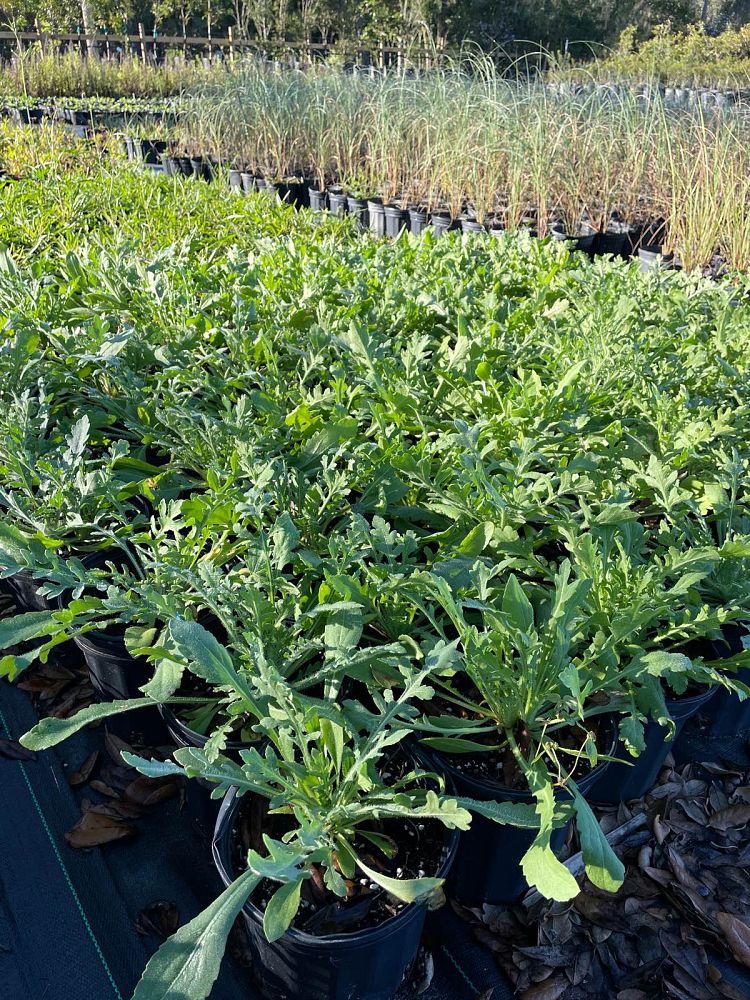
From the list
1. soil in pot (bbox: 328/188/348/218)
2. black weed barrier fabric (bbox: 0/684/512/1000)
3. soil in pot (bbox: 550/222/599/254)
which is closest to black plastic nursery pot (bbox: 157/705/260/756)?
black weed barrier fabric (bbox: 0/684/512/1000)

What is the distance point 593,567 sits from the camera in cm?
140

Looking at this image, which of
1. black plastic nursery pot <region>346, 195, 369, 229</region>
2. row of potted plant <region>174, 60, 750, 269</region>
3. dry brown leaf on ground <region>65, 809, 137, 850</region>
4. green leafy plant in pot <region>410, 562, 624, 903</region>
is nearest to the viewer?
green leafy plant in pot <region>410, 562, 624, 903</region>

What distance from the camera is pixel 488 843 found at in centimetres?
141

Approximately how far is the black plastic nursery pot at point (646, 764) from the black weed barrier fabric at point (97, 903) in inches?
19.8

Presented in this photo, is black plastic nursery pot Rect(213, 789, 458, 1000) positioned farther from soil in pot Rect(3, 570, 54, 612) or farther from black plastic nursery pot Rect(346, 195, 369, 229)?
black plastic nursery pot Rect(346, 195, 369, 229)

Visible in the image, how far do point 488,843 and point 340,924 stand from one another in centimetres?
37

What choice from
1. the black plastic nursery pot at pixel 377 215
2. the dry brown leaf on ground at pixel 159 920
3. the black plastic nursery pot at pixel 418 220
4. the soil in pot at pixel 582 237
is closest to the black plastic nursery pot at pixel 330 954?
the dry brown leaf on ground at pixel 159 920

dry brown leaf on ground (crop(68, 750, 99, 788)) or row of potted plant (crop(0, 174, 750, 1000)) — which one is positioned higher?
row of potted plant (crop(0, 174, 750, 1000))

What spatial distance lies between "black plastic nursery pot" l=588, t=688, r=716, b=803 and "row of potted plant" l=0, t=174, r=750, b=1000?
1cm

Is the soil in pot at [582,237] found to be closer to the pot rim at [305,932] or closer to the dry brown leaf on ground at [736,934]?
the dry brown leaf on ground at [736,934]

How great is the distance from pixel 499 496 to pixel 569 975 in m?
0.99

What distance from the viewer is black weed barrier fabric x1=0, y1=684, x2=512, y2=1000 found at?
1.36 metres

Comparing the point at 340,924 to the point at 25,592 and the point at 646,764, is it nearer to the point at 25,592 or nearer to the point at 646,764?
the point at 646,764

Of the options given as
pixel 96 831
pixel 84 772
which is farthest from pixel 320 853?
pixel 84 772
